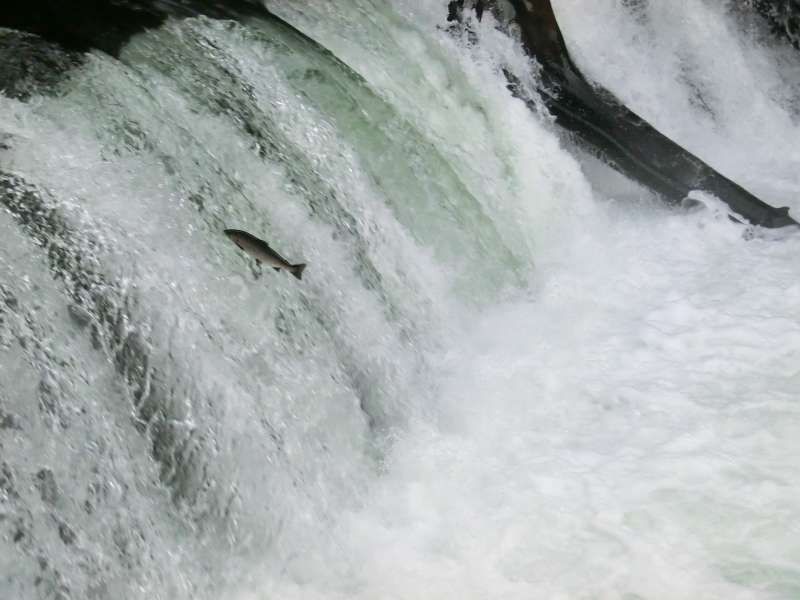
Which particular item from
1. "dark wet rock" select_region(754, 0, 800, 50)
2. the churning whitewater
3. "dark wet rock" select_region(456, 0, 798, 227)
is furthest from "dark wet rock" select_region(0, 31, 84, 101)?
"dark wet rock" select_region(754, 0, 800, 50)

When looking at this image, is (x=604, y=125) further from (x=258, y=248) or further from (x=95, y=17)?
(x=258, y=248)

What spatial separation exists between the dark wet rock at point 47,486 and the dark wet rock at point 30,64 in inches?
40.6

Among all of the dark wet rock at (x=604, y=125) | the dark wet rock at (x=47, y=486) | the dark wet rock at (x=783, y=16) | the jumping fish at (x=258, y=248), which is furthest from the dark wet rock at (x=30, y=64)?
the dark wet rock at (x=783, y=16)

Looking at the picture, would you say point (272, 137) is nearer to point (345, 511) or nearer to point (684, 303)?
point (345, 511)

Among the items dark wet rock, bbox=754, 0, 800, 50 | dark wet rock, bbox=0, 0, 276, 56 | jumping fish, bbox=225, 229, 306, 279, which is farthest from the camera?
dark wet rock, bbox=754, 0, 800, 50

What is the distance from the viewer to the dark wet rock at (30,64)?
2713 millimetres

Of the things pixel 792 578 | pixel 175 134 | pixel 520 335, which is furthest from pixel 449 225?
pixel 792 578

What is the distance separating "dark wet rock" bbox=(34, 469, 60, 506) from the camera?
83.7 inches

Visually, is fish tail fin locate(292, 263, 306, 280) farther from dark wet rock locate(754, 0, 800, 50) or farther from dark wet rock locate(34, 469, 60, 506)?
Result: dark wet rock locate(754, 0, 800, 50)

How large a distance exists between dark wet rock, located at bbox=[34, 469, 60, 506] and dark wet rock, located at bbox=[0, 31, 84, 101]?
1.03 metres

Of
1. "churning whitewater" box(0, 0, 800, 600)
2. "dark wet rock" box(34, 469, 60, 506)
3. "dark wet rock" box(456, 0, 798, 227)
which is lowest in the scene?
"dark wet rock" box(34, 469, 60, 506)

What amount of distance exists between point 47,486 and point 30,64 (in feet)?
3.99

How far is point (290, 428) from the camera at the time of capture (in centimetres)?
260

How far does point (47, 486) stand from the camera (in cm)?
214
